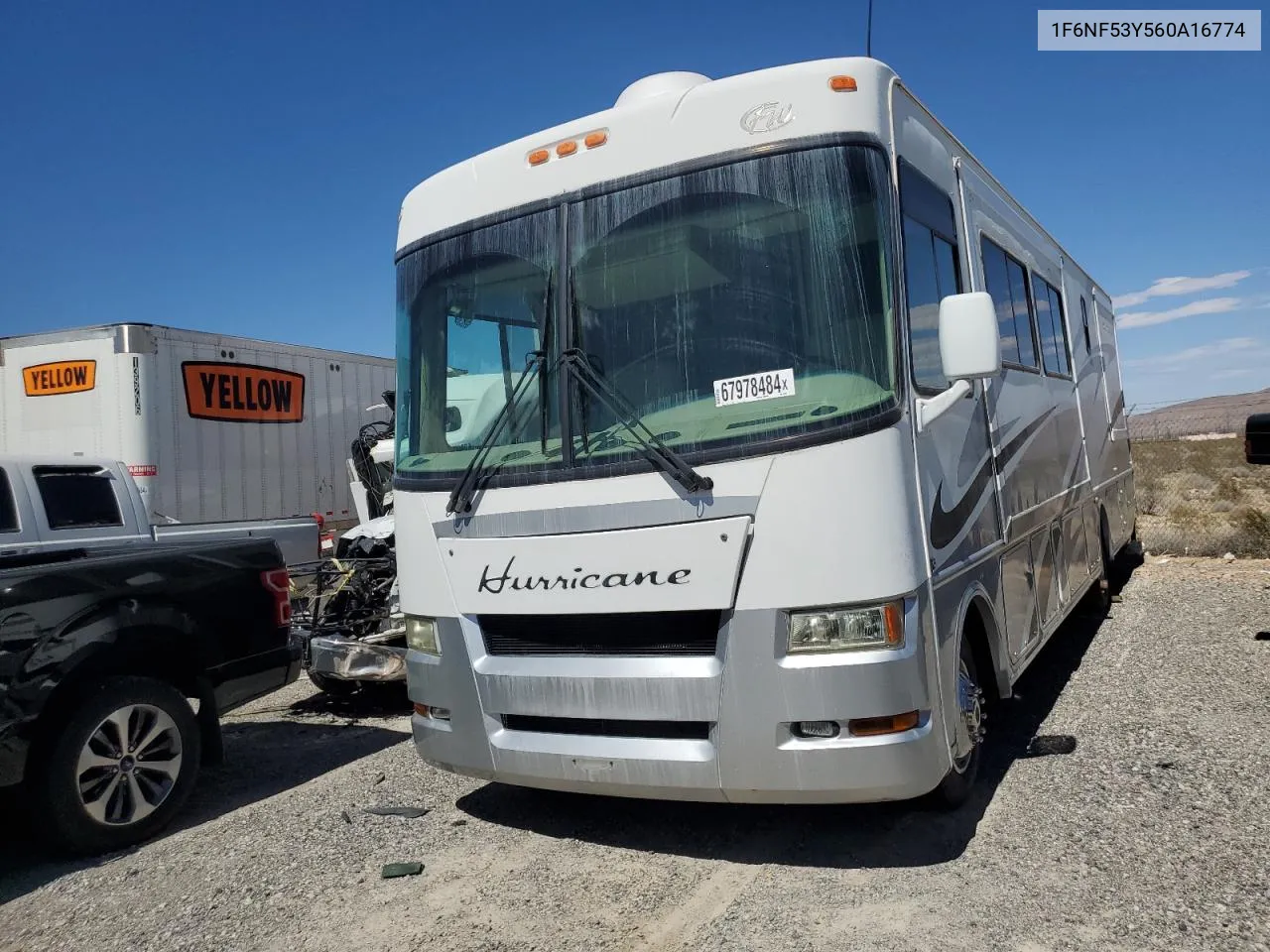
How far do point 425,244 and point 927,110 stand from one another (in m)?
2.50

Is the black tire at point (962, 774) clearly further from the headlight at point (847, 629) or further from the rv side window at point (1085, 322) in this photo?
the rv side window at point (1085, 322)

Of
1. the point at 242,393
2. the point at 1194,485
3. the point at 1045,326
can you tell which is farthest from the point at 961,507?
the point at 1194,485

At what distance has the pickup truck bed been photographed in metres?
6.61

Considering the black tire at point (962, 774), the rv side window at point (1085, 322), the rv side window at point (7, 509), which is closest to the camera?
the black tire at point (962, 774)

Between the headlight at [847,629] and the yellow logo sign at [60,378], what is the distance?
964 centimetres

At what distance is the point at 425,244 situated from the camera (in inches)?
191

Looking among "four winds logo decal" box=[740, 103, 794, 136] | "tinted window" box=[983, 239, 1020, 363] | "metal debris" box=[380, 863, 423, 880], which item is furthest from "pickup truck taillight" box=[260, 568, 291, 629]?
"tinted window" box=[983, 239, 1020, 363]

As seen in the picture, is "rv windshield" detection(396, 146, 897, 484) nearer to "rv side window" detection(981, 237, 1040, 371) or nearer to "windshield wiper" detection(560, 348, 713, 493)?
"windshield wiper" detection(560, 348, 713, 493)

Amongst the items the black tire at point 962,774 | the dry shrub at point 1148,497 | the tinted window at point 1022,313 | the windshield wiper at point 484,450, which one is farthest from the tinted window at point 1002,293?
the dry shrub at point 1148,497

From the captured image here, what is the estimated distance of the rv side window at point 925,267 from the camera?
3.98 metres

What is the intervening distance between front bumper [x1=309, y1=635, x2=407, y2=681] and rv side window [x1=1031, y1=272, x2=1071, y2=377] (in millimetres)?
4890

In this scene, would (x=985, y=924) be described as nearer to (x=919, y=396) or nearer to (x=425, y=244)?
(x=919, y=396)

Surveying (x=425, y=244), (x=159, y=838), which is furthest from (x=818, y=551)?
(x=159, y=838)

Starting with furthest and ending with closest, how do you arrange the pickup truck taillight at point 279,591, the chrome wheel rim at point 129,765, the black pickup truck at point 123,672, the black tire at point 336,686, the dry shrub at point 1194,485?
the dry shrub at point 1194,485
the black tire at point 336,686
the pickup truck taillight at point 279,591
the chrome wheel rim at point 129,765
the black pickup truck at point 123,672
